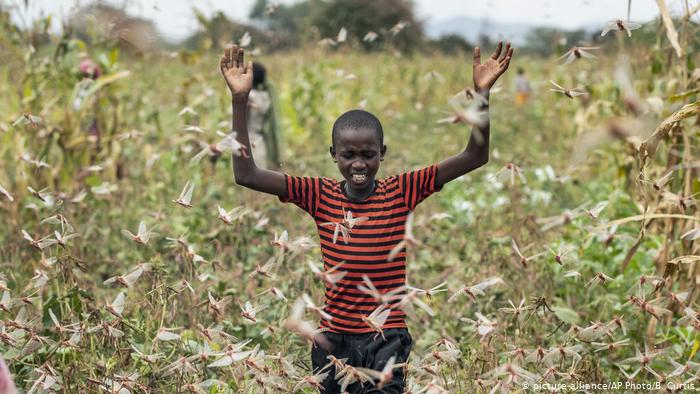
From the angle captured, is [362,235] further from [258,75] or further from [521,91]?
[521,91]

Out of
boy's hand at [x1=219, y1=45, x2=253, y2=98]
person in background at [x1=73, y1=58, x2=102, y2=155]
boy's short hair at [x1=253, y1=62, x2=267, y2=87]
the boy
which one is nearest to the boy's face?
the boy

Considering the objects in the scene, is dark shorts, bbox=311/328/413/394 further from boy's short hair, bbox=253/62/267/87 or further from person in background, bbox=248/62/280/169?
boy's short hair, bbox=253/62/267/87

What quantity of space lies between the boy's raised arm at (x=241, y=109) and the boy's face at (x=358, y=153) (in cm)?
21

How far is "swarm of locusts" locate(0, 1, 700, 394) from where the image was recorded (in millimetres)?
1917

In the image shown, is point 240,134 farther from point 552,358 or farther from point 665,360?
point 665,360

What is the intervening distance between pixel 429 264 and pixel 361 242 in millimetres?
1610

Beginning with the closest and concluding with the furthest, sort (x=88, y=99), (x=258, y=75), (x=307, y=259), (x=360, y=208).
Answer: (x=360, y=208) < (x=307, y=259) < (x=88, y=99) < (x=258, y=75)

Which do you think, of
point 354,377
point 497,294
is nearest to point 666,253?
point 497,294

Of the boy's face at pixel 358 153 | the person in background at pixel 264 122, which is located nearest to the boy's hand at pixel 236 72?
the boy's face at pixel 358 153

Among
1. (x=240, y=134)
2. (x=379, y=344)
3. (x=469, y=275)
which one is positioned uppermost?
(x=240, y=134)

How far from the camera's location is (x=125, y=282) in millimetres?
1913

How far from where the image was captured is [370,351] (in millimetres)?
2016

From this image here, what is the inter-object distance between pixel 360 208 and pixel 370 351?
1.22ft

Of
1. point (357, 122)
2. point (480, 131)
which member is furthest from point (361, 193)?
Result: point (480, 131)
